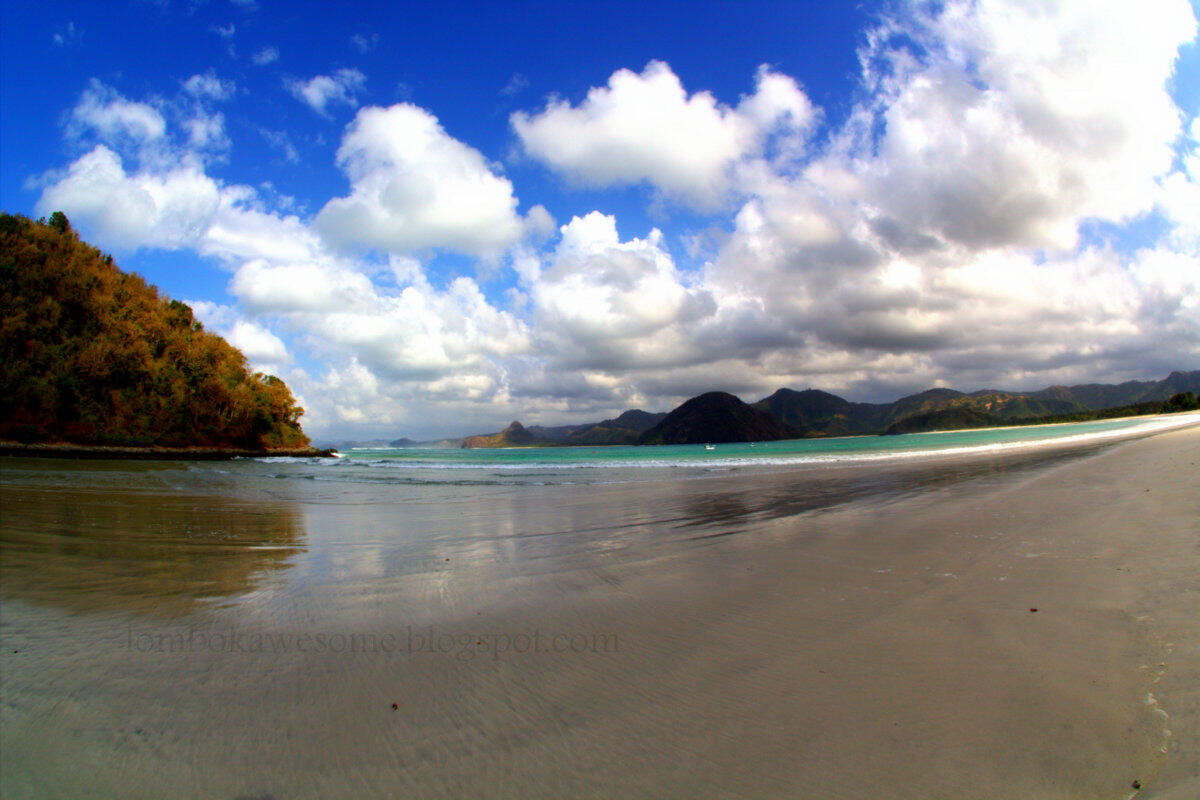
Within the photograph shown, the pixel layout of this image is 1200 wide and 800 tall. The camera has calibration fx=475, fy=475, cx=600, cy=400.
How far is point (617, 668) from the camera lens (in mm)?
3697

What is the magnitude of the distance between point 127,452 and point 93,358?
1075 cm

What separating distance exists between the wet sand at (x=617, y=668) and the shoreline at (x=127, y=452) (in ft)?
155

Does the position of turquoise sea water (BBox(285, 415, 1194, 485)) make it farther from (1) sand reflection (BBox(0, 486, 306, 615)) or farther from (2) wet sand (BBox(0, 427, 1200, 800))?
(2) wet sand (BBox(0, 427, 1200, 800))

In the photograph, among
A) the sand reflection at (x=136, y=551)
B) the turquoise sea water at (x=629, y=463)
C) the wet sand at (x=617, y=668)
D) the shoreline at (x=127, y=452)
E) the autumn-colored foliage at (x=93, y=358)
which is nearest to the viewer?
the wet sand at (x=617, y=668)

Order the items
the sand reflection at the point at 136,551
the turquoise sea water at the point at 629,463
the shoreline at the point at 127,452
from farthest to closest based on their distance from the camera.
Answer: the shoreline at the point at 127,452 → the turquoise sea water at the point at 629,463 → the sand reflection at the point at 136,551

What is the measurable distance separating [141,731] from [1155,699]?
616 cm

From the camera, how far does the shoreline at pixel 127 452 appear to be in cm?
3830

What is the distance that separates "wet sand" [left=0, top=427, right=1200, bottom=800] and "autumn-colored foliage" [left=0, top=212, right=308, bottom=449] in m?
54.8

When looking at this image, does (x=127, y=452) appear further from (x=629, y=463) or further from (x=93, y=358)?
(x=629, y=463)

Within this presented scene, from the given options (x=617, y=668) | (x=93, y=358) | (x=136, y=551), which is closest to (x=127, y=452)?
(x=93, y=358)

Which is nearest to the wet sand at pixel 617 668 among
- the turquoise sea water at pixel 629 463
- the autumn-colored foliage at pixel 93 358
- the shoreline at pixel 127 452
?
the turquoise sea water at pixel 629 463

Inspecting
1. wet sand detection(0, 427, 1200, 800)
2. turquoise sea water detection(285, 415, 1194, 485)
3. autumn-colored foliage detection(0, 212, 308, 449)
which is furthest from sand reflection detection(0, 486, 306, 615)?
autumn-colored foliage detection(0, 212, 308, 449)

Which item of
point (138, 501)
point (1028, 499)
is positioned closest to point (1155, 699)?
point (1028, 499)

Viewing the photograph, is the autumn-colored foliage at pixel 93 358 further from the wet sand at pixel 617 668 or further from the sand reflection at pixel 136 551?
the wet sand at pixel 617 668
